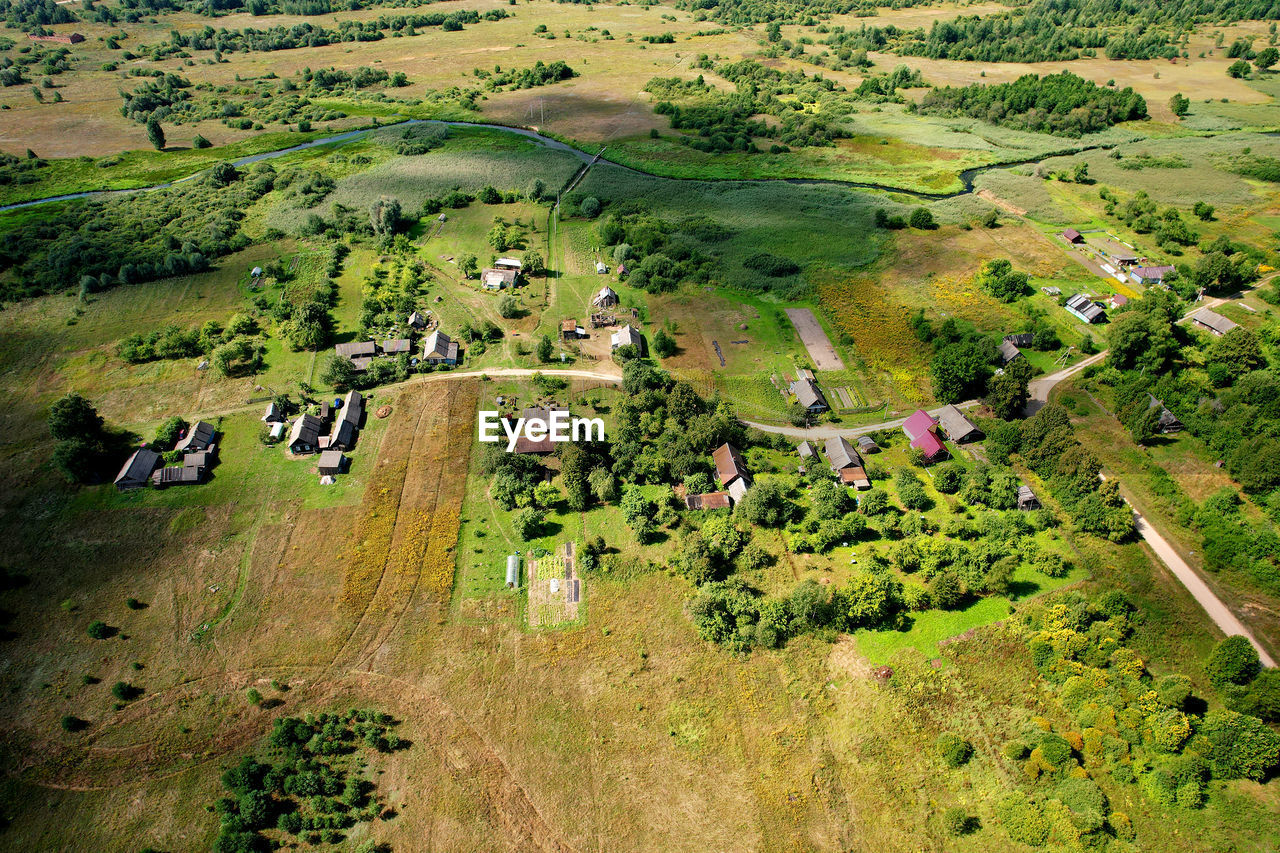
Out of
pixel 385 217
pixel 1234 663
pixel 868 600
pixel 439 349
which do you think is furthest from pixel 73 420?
pixel 1234 663

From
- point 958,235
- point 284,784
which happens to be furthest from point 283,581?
point 958,235

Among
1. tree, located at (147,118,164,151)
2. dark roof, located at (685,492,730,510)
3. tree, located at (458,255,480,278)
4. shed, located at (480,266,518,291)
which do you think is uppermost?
tree, located at (147,118,164,151)

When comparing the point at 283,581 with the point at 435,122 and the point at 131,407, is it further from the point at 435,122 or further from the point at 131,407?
the point at 435,122

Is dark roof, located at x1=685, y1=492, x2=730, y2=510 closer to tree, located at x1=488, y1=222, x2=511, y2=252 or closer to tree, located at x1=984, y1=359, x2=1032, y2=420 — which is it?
tree, located at x1=984, y1=359, x2=1032, y2=420

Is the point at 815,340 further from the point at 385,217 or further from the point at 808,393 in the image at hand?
the point at 385,217

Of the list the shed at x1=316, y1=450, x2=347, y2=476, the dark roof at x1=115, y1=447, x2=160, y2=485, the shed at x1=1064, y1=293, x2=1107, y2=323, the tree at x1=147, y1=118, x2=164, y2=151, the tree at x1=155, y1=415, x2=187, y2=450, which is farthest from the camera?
the tree at x1=147, y1=118, x2=164, y2=151

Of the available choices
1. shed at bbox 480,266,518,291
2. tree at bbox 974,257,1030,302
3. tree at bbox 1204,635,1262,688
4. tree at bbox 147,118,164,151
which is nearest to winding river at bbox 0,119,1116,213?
tree at bbox 147,118,164,151
